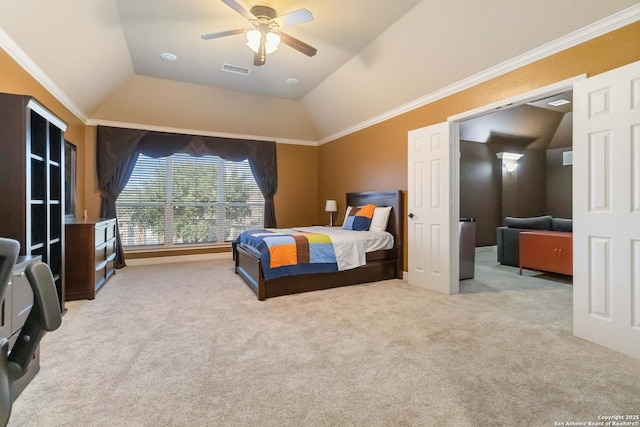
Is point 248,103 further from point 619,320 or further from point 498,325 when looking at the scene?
point 619,320

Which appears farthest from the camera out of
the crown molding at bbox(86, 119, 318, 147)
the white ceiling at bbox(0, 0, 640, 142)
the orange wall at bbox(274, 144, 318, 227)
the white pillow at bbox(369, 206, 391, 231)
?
the orange wall at bbox(274, 144, 318, 227)

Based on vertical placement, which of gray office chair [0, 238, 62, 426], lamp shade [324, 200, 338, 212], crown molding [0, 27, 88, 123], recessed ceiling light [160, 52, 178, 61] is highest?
recessed ceiling light [160, 52, 178, 61]

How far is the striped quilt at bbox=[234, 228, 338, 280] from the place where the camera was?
341cm

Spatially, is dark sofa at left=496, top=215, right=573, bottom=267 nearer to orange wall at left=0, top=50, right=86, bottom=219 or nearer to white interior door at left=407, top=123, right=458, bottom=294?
white interior door at left=407, top=123, right=458, bottom=294

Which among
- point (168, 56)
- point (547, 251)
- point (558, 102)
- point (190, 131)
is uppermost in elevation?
point (168, 56)

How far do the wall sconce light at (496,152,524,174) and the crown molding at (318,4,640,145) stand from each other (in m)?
4.04

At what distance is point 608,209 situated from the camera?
Answer: 226 centimetres

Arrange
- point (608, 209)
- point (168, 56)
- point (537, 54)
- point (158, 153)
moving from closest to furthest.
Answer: point (608, 209)
point (537, 54)
point (168, 56)
point (158, 153)

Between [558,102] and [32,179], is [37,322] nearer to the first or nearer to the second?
[32,179]

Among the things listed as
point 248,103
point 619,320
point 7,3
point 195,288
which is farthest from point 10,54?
point 619,320

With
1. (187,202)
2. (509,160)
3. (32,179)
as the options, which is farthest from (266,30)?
(509,160)

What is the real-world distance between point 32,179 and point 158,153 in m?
3.00

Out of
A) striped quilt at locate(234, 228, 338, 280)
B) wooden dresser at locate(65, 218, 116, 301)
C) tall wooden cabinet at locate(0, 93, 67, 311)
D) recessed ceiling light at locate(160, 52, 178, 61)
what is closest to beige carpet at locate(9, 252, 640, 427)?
wooden dresser at locate(65, 218, 116, 301)

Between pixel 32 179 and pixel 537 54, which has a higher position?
pixel 537 54
